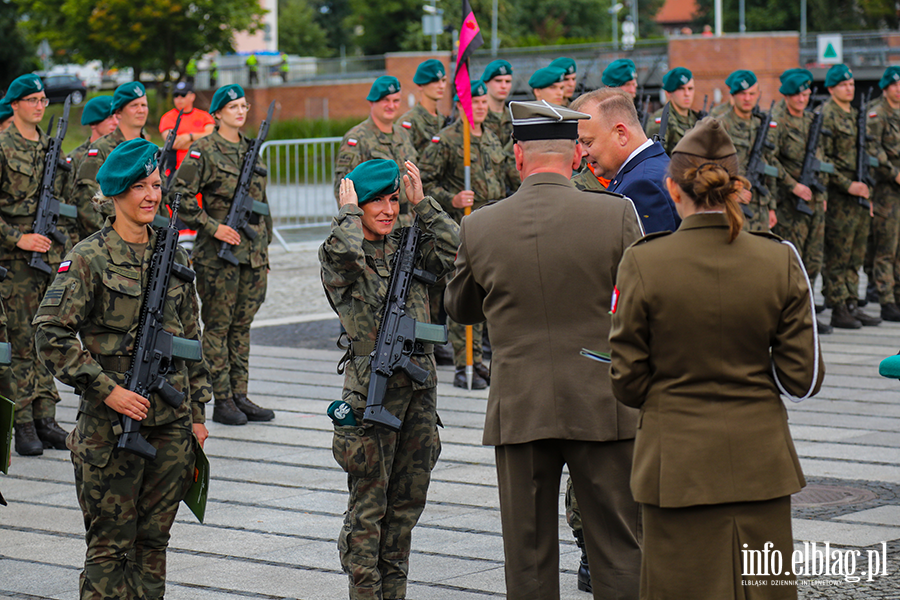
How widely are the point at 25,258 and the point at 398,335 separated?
3999 mm

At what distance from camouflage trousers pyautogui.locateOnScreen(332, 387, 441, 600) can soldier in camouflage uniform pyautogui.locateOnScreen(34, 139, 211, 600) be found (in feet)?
2.06

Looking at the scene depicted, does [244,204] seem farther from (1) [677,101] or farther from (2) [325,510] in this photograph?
(1) [677,101]

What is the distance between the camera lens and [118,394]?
164 inches

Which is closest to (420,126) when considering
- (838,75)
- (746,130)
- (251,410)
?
(746,130)

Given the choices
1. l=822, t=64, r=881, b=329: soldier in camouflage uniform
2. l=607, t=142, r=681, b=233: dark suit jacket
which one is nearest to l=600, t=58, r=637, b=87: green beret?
l=822, t=64, r=881, b=329: soldier in camouflage uniform

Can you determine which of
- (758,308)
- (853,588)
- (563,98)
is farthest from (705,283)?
(563,98)

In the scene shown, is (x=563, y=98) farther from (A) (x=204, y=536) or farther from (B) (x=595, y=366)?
(B) (x=595, y=366)

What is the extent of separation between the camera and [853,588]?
460 centimetres

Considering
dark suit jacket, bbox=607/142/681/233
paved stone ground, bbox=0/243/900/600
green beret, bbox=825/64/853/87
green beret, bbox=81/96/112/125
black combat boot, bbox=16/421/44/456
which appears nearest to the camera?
dark suit jacket, bbox=607/142/681/233

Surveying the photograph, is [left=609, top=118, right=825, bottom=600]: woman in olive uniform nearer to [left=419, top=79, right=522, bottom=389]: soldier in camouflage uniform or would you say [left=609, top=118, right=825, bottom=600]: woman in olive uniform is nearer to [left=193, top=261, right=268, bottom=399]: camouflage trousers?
[left=193, top=261, right=268, bottom=399]: camouflage trousers

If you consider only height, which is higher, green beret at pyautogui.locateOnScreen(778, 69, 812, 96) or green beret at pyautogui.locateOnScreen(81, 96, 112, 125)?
green beret at pyautogui.locateOnScreen(778, 69, 812, 96)

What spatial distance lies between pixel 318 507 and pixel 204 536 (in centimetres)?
65

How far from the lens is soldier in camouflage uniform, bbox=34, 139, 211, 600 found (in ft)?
13.7

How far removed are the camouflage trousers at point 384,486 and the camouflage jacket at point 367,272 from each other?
122mm
